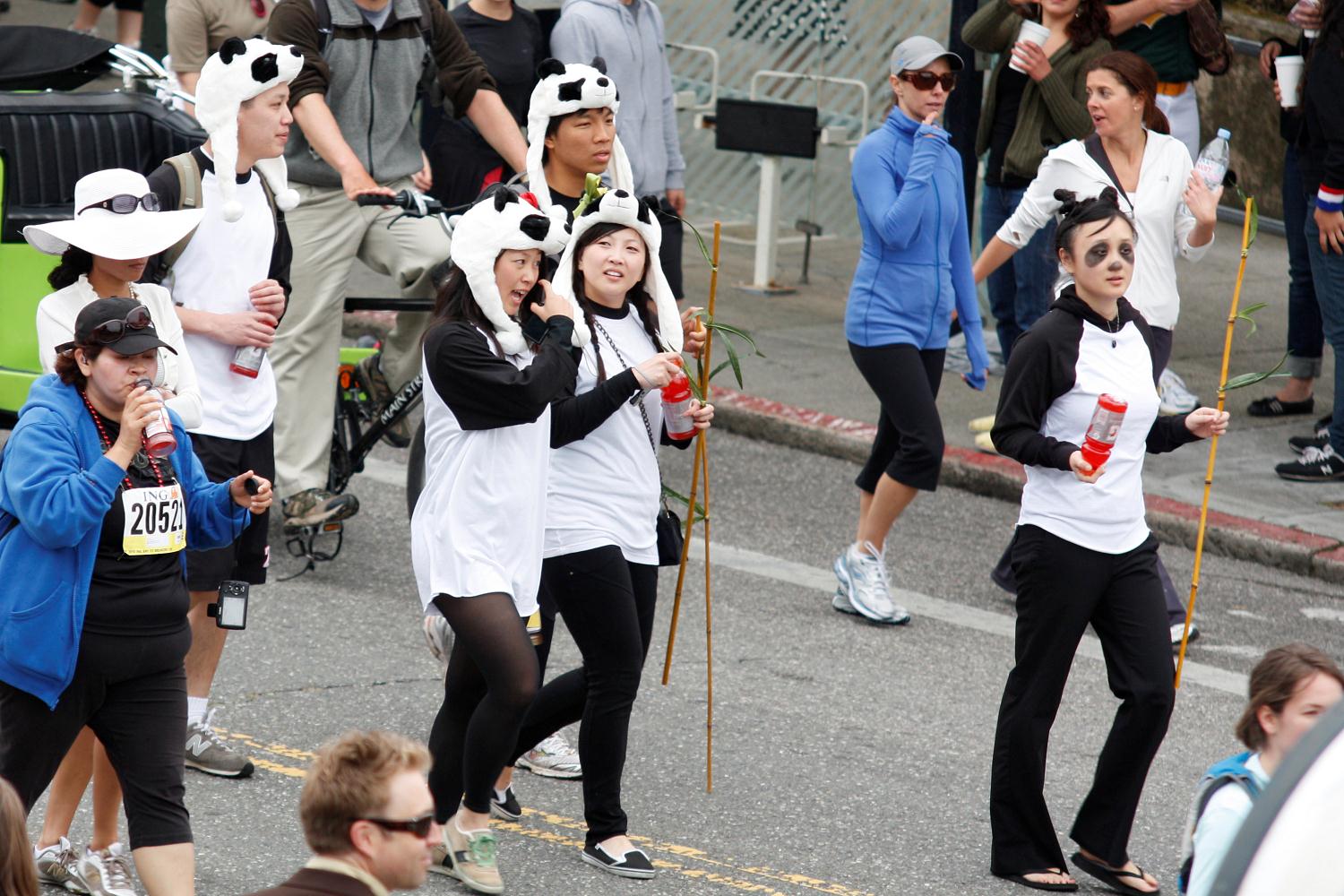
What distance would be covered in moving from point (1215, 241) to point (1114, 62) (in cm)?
700

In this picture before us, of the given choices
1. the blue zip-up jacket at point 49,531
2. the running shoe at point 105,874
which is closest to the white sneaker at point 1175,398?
the running shoe at point 105,874

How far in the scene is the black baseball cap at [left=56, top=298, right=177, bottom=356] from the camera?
4461 millimetres

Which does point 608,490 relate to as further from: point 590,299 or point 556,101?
point 556,101

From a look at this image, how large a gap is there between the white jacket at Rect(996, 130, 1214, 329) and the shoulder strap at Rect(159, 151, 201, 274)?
318cm

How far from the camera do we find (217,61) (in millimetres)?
5934

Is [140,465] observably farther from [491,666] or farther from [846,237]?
[846,237]

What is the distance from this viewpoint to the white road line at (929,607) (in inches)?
292

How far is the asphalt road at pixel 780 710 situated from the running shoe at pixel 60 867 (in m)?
0.29

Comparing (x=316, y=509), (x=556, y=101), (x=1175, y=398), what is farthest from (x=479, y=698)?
(x=1175, y=398)

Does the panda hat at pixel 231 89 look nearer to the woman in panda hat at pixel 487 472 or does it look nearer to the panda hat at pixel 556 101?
the panda hat at pixel 556 101

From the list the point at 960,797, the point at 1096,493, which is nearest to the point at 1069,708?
the point at 960,797

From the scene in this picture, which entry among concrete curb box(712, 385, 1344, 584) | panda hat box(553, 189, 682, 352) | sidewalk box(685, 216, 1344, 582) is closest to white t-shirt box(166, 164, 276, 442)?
panda hat box(553, 189, 682, 352)

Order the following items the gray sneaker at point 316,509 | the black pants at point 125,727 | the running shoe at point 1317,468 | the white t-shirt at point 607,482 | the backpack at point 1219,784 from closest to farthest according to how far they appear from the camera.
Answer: the backpack at point 1219,784 < the black pants at point 125,727 < the white t-shirt at point 607,482 < the gray sneaker at point 316,509 < the running shoe at point 1317,468

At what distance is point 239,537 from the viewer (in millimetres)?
5797
